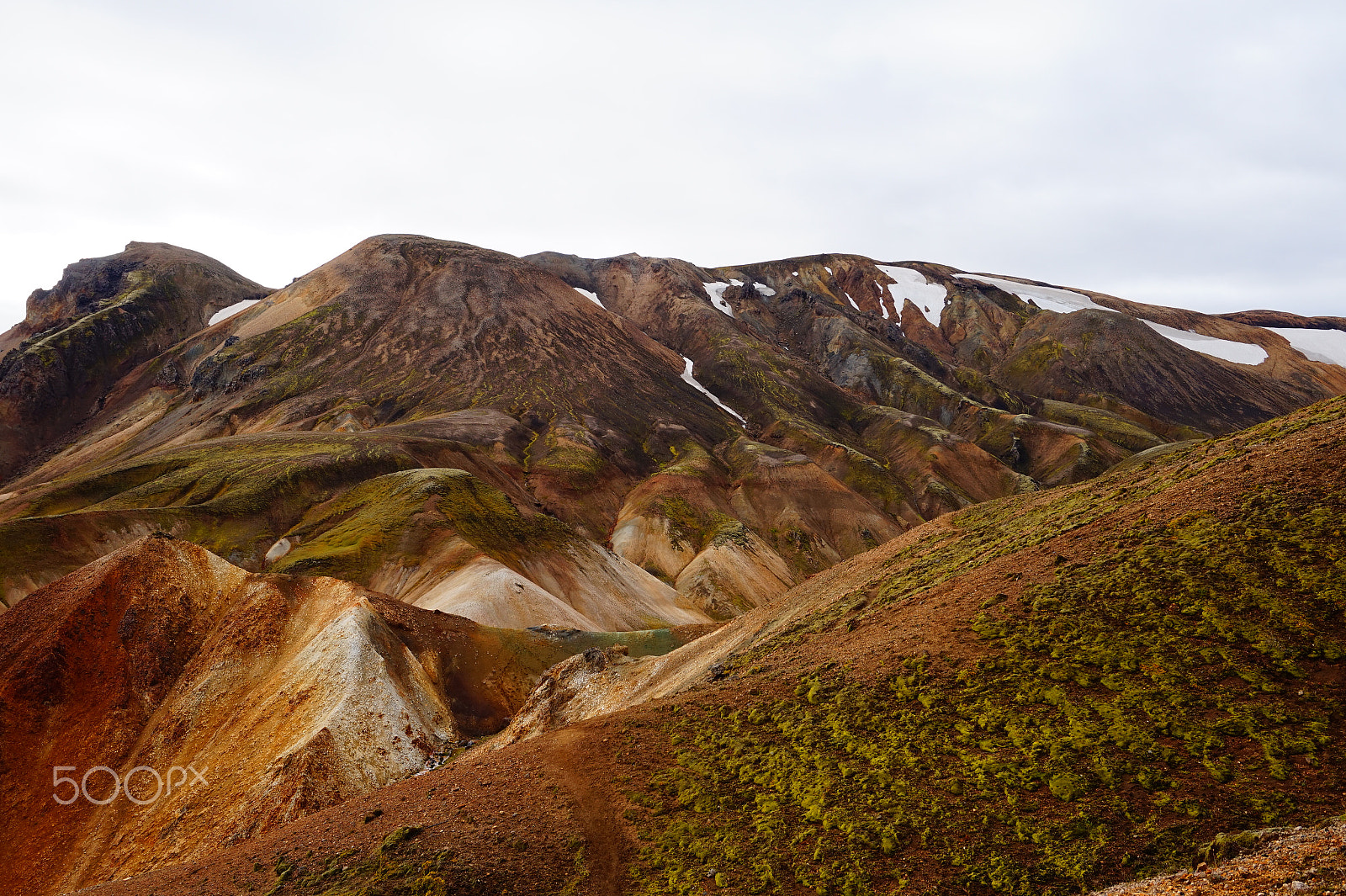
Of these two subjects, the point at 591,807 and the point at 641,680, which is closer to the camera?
the point at 591,807

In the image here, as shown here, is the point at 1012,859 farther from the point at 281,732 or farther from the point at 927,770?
the point at 281,732

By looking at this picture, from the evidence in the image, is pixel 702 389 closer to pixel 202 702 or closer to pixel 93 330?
pixel 202 702

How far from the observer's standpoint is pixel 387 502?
232ft

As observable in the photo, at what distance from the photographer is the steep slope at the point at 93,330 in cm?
13950

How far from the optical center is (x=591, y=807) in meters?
17.3

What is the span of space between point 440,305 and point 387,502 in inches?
3541

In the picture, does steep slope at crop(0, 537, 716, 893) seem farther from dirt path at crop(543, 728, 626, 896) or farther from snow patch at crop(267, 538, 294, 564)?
snow patch at crop(267, 538, 294, 564)

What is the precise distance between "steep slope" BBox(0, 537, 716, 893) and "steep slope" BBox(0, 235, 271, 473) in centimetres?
13041

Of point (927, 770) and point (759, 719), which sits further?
point (759, 719)

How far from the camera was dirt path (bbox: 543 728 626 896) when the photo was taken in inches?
600

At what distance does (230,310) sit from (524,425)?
112646 millimetres

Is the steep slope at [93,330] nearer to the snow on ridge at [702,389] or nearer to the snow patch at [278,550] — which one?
the snow patch at [278,550]

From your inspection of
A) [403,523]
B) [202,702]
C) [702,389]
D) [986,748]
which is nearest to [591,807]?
[986,748]

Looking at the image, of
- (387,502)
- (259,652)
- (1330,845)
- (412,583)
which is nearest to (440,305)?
(387,502)
